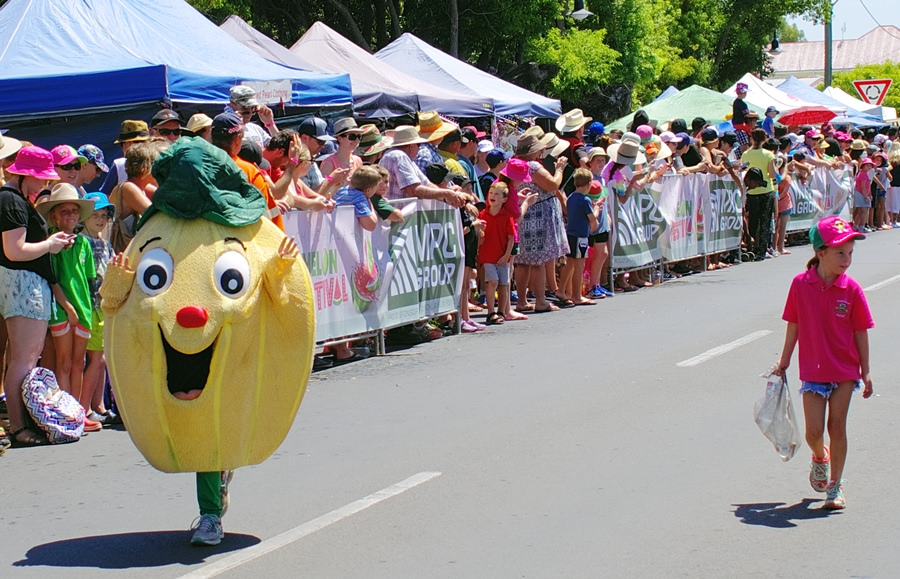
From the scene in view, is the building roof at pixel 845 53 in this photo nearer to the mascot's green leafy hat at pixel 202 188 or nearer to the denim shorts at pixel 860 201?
the denim shorts at pixel 860 201

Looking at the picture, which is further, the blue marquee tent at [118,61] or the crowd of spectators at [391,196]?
the blue marquee tent at [118,61]

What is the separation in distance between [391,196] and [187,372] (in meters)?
6.94

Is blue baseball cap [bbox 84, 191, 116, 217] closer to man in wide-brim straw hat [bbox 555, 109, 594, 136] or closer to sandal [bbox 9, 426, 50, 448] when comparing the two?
sandal [bbox 9, 426, 50, 448]

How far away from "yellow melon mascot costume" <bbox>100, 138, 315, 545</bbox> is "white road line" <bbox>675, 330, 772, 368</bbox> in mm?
5607

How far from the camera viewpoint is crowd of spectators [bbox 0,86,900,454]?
8.36 metres

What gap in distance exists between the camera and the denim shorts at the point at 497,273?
1361cm

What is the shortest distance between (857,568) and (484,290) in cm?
924

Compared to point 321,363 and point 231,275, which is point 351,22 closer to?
point 321,363

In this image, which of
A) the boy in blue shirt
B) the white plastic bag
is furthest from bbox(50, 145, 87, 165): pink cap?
the boy in blue shirt

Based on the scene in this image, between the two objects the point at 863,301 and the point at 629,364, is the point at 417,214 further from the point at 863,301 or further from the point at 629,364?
the point at 863,301

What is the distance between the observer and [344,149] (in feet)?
39.6

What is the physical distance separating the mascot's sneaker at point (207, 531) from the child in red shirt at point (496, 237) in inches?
311

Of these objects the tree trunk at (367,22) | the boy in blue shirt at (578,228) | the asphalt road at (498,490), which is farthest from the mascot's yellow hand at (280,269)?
the tree trunk at (367,22)

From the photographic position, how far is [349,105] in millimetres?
16547
